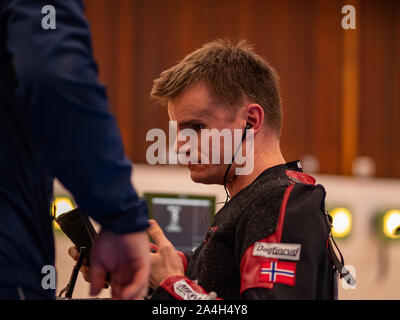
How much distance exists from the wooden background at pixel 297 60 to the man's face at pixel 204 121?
2.15 metres

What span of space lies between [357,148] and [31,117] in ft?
10.8

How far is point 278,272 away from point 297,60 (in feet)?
9.29

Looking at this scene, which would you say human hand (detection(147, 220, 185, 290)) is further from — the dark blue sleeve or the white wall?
the white wall

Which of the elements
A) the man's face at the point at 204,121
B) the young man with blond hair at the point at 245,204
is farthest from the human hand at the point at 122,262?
the man's face at the point at 204,121

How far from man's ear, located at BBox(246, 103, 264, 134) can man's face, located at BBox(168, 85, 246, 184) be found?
0.05 feet

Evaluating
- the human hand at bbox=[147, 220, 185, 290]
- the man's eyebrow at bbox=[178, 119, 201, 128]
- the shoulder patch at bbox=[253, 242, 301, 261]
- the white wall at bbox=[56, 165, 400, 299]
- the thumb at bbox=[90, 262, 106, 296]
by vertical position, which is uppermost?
the man's eyebrow at bbox=[178, 119, 201, 128]

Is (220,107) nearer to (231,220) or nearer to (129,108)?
(231,220)

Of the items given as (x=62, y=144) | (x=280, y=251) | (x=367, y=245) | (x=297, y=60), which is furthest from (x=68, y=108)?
(x=297, y=60)

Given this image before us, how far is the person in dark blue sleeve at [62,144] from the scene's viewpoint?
1.77ft

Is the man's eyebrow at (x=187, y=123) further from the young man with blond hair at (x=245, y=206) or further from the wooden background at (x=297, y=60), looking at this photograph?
the wooden background at (x=297, y=60)

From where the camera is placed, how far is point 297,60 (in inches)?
139

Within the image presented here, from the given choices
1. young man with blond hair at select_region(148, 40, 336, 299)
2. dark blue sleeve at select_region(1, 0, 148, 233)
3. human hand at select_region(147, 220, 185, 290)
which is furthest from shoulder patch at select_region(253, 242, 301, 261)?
dark blue sleeve at select_region(1, 0, 148, 233)

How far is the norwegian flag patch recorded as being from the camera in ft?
3.01

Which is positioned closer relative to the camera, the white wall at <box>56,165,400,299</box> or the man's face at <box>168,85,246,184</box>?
the man's face at <box>168,85,246,184</box>
